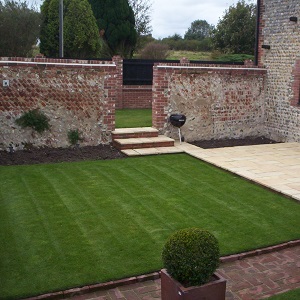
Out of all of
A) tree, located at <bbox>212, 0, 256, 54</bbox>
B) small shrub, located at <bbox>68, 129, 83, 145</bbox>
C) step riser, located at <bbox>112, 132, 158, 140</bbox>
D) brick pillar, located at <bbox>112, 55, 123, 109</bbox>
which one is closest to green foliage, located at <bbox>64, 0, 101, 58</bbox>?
brick pillar, located at <bbox>112, 55, 123, 109</bbox>

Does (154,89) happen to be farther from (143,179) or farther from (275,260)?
(275,260)

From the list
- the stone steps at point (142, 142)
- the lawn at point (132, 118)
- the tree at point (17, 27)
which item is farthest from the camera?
the tree at point (17, 27)

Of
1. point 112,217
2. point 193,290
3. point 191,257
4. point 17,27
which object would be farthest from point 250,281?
point 17,27

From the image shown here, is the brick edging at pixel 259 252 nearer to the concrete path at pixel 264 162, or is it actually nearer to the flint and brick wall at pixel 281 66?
the concrete path at pixel 264 162

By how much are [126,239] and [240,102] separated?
329 inches

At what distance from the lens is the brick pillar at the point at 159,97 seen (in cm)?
1175

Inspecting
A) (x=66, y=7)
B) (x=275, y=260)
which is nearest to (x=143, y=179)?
(x=275, y=260)

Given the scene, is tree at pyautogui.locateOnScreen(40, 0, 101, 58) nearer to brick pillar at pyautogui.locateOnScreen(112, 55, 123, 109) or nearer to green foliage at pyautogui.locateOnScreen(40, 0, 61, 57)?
green foliage at pyautogui.locateOnScreen(40, 0, 61, 57)

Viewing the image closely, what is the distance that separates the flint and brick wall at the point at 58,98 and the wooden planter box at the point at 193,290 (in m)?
7.29

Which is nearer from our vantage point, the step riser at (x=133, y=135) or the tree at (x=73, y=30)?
the step riser at (x=133, y=135)

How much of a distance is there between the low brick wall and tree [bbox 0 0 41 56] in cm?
696

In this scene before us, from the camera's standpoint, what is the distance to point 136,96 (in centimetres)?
1903

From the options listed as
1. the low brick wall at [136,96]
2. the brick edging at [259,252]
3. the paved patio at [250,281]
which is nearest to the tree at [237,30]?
the low brick wall at [136,96]

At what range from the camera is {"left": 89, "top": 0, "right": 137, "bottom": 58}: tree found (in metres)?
28.6
